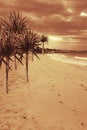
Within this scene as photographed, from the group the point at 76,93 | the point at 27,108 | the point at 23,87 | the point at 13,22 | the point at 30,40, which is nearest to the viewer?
the point at 27,108

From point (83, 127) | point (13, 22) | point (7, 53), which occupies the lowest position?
point (83, 127)

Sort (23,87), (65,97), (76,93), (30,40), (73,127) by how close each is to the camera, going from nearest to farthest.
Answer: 1. (73,127)
2. (65,97)
3. (76,93)
4. (23,87)
5. (30,40)

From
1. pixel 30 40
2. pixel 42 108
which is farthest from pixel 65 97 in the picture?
pixel 30 40

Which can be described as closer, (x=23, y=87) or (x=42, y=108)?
(x=42, y=108)

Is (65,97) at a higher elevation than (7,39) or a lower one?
lower

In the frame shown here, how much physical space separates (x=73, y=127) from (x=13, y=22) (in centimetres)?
1567

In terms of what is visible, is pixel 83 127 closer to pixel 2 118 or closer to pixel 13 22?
pixel 2 118

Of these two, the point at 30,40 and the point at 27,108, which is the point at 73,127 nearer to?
the point at 27,108

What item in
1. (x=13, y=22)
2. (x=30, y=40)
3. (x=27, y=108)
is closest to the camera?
(x=27, y=108)

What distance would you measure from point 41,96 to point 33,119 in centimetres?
300

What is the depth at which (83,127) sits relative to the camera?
8.95m

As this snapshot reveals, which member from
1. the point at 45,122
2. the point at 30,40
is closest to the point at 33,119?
the point at 45,122

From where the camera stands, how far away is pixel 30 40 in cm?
1606

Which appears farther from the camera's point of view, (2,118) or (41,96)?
(41,96)
